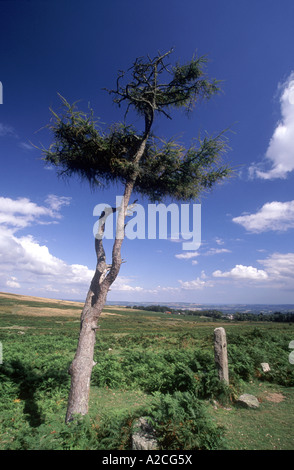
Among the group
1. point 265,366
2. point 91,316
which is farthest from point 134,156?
point 265,366

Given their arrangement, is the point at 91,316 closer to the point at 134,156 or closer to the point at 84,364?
the point at 84,364

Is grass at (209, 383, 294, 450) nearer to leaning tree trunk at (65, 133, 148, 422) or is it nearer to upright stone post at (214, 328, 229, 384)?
upright stone post at (214, 328, 229, 384)

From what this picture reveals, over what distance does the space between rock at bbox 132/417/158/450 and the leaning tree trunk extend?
5.08 ft

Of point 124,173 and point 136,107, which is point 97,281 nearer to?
point 124,173

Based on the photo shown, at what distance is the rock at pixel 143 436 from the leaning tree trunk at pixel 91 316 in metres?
1.55

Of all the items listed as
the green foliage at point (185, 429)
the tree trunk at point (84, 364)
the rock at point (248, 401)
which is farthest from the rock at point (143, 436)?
the rock at point (248, 401)

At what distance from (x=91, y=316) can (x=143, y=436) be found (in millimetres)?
2816

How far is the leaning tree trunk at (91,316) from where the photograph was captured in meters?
5.17

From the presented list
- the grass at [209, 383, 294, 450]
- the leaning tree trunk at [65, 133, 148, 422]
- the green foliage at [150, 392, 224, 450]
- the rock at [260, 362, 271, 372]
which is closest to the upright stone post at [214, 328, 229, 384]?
the grass at [209, 383, 294, 450]

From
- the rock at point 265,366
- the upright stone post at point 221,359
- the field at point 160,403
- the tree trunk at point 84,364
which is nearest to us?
the field at point 160,403

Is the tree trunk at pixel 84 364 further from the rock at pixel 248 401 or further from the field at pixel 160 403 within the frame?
the rock at pixel 248 401

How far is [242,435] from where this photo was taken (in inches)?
201
